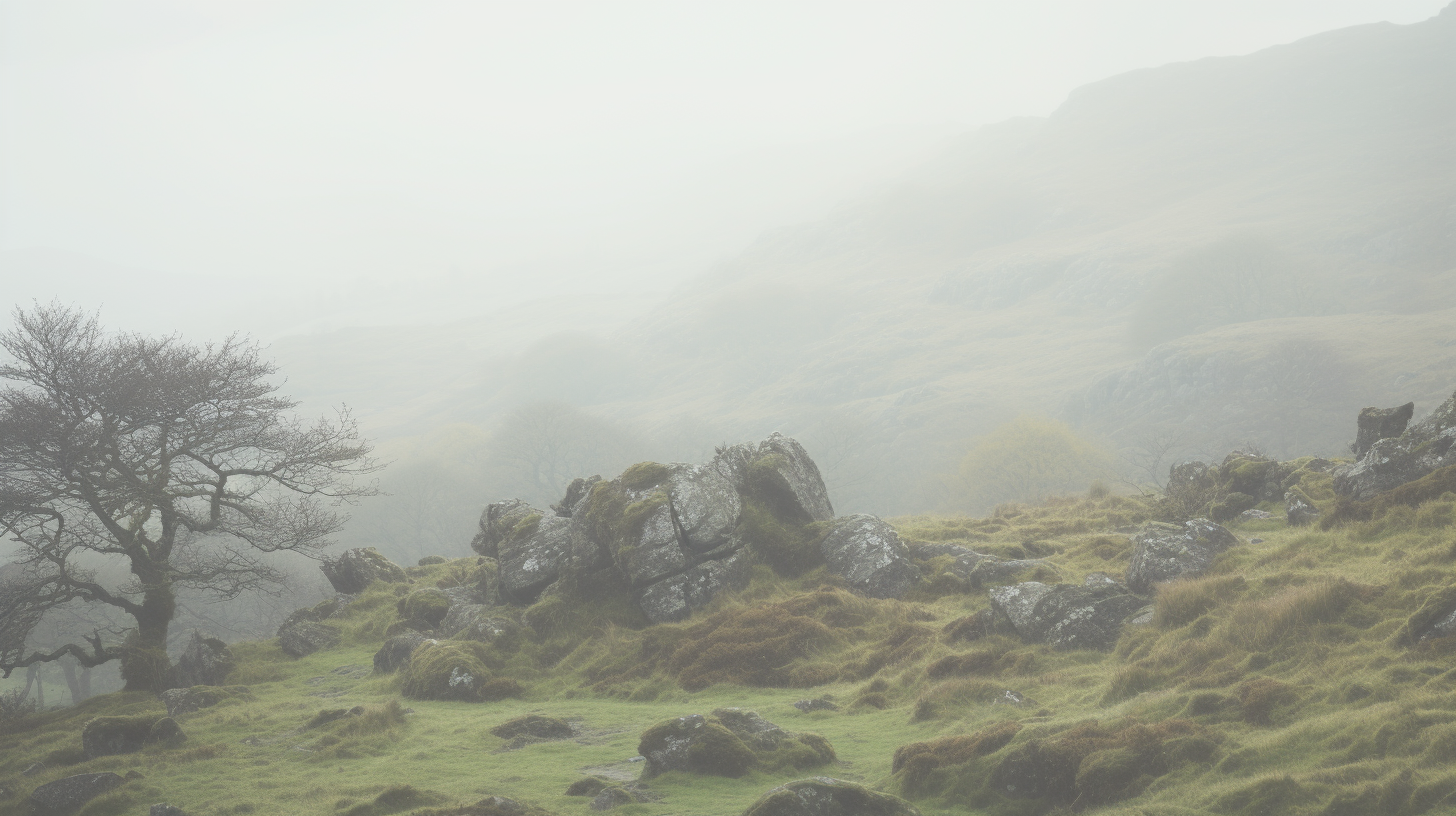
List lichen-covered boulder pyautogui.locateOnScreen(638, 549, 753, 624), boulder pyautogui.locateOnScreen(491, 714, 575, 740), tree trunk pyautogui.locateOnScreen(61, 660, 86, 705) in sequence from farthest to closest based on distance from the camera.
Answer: tree trunk pyautogui.locateOnScreen(61, 660, 86, 705) → lichen-covered boulder pyautogui.locateOnScreen(638, 549, 753, 624) → boulder pyautogui.locateOnScreen(491, 714, 575, 740)

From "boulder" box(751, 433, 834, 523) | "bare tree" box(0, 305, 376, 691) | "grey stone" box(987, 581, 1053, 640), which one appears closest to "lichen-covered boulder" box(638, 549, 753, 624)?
"boulder" box(751, 433, 834, 523)

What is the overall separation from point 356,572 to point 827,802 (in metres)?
27.1

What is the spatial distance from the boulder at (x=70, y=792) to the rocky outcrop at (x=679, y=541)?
10922 mm

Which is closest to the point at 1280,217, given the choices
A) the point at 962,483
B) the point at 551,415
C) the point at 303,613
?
the point at 962,483

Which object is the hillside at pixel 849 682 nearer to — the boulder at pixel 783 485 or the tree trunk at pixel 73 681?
the boulder at pixel 783 485

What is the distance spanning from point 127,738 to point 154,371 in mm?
11488

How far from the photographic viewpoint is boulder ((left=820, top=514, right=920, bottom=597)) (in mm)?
20969

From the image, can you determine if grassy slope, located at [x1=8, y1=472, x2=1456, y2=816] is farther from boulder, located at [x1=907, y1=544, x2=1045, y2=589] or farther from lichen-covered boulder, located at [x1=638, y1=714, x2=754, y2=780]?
boulder, located at [x1=907, y1=544, x2=1045, y2=589]

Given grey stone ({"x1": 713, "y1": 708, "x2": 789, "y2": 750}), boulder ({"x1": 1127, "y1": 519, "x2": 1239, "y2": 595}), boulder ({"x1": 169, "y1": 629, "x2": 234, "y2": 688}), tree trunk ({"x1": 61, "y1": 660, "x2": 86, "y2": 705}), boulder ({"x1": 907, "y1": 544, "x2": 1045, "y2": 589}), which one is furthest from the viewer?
tree trunk ({"x1": 61, "y1": 660, "x2": 86, "y2": 705})

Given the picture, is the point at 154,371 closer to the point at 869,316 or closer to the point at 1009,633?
the point at 1009,633

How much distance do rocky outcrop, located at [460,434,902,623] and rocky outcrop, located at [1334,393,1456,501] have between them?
9.92m

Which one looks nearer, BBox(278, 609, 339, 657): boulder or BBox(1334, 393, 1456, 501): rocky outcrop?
BBox(1334, 393, 1456, 501): rocky outcrop

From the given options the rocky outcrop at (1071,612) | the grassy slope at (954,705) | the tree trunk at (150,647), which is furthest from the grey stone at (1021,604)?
the tree trunk at (150,647)

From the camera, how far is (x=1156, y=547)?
1547cm
